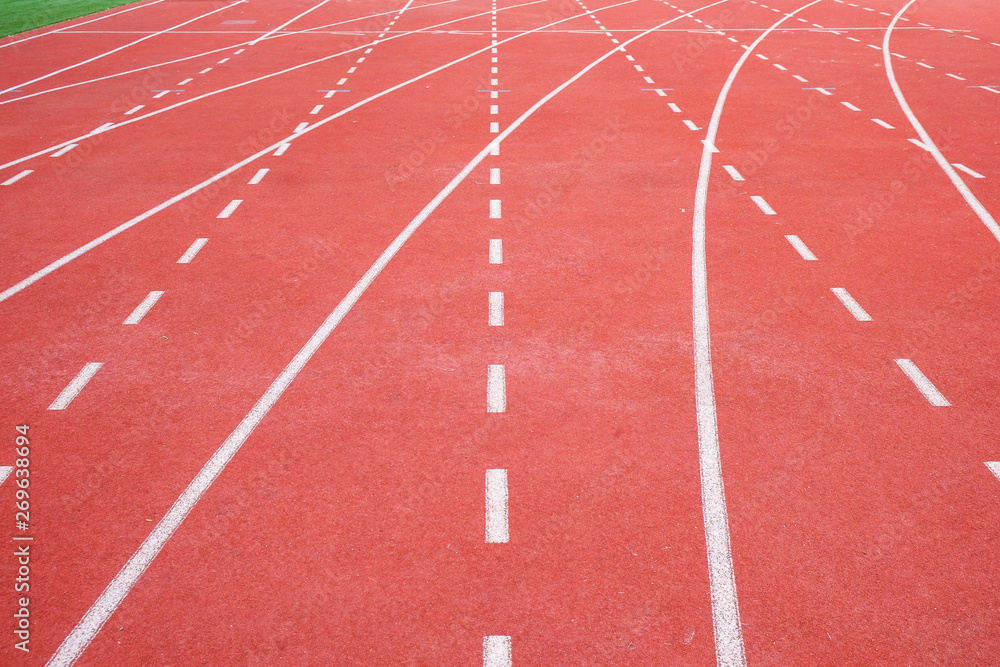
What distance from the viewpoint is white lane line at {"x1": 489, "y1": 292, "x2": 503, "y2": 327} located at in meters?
6.98

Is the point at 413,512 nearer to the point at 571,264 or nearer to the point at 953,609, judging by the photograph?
the point at 953,609

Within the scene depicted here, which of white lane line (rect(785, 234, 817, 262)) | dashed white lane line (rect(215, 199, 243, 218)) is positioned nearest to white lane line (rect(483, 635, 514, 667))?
white lane line (rect(785, 234, 817, 262))

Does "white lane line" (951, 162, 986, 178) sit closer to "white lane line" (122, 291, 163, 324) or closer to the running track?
the running track

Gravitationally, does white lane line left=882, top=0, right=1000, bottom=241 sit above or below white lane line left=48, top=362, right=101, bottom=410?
below

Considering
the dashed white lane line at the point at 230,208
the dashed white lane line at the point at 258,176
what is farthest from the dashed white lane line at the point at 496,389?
the dashed white lane line at the point at 258,176

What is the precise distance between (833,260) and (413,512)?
5.52 meters

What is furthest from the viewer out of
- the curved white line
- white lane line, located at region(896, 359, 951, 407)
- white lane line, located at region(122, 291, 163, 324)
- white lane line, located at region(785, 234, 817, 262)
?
white lane line, located at region(785, 234, 817, 262)

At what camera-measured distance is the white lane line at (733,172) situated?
34.4 ft

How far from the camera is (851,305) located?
23.4 feet

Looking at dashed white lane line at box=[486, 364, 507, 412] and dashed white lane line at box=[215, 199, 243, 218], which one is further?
dashed white lane line at box=[215, 199, 243, 218]

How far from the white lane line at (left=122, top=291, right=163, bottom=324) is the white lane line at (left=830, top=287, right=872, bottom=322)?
660 cm

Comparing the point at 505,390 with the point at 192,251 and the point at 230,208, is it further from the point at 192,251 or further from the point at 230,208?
the point at 230,208

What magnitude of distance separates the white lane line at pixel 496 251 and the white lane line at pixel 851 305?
11.1 feet

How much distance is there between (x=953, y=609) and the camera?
4098 millimetres
